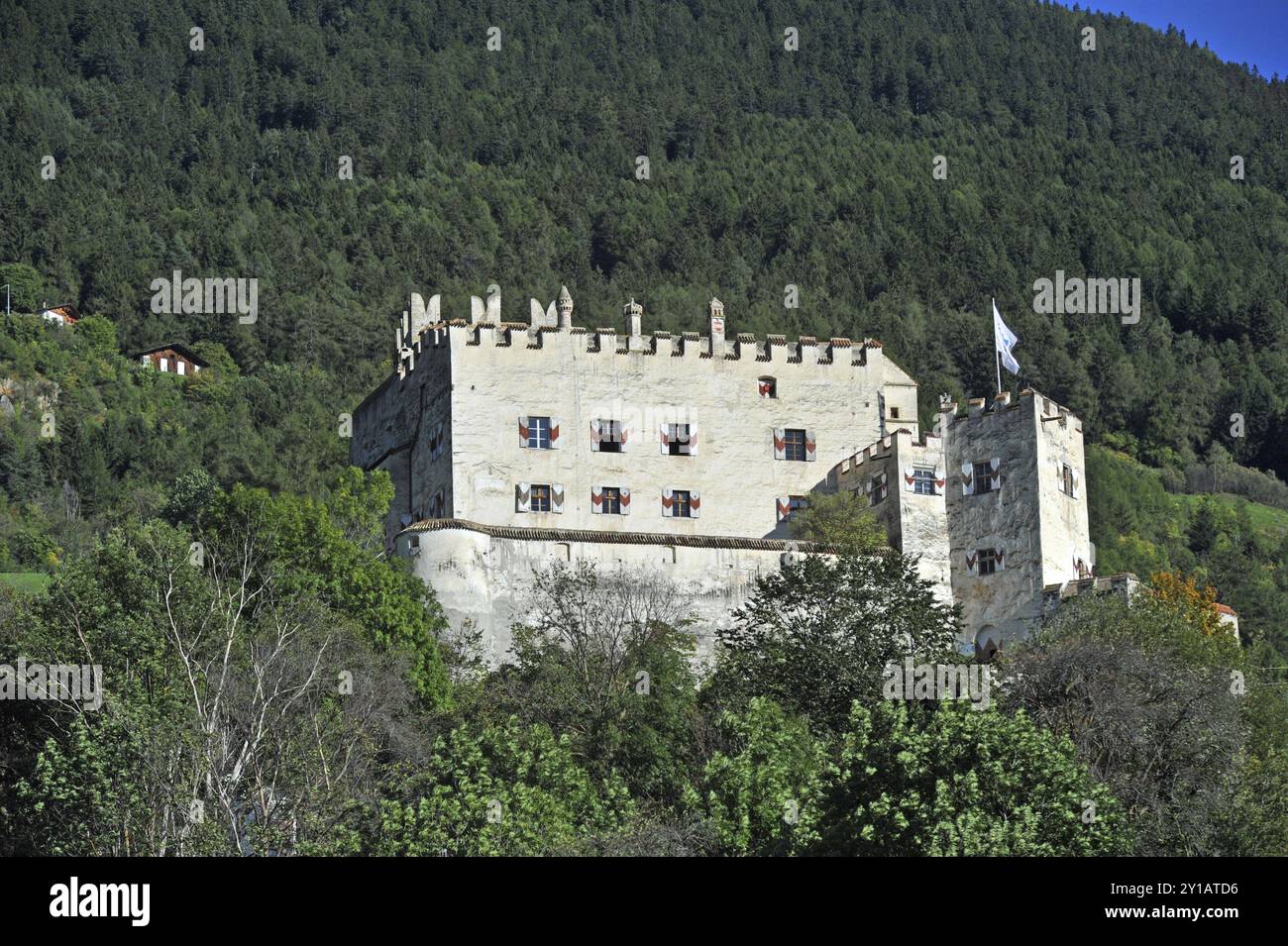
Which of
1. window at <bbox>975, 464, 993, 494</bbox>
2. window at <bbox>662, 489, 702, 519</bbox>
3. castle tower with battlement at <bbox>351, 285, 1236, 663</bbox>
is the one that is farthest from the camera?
window at <bbox>662, 489, 702, 519</bbox>

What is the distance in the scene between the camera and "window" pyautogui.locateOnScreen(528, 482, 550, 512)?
54.5 m

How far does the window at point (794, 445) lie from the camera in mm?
57219

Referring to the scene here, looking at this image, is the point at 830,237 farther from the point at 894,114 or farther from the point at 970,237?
the point at 894,114

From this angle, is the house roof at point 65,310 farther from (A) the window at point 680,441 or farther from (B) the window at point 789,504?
(B) the window at point 789,504

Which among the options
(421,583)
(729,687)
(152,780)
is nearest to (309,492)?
(421,583)

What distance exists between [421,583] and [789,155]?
115998mm

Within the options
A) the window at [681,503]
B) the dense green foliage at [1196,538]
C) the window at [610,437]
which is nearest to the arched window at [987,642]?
the window at [681,503]

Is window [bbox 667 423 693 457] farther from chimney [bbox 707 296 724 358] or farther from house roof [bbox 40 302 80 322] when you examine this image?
house roof [bbox 40 302 80 322]

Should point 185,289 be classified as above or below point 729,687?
above

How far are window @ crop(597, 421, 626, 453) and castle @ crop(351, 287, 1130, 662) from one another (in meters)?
0.06

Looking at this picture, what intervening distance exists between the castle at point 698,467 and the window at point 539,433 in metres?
0.04

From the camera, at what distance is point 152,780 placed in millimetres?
32781

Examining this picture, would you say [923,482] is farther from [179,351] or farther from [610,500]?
[179,351]

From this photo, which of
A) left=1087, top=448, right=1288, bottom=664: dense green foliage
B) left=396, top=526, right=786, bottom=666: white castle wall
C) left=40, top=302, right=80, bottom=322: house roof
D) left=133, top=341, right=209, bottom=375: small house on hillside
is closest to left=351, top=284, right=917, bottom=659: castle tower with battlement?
left=396, top=526, right=786, bottom=666: white castle wall
